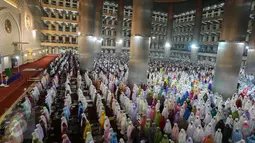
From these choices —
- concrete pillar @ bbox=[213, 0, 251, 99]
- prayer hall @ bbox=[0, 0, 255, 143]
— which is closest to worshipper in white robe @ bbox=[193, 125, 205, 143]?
prayer hall @ bbox=[0, 0, 255, 143]

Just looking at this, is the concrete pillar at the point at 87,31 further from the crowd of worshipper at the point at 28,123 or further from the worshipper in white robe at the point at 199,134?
the worshipper in white robe at the point at 199,134

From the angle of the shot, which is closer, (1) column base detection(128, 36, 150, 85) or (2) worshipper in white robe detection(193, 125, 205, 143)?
(2) worshipper in white robe detection(193, 125, 205, 143)

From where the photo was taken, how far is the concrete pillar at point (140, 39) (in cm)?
1162

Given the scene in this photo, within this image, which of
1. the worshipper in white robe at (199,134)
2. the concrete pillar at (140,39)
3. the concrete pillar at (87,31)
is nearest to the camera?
the worshipper in white robe at (199,134)

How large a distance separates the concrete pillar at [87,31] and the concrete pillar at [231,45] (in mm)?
12166

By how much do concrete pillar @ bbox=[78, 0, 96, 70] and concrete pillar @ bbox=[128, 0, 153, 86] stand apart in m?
6.56

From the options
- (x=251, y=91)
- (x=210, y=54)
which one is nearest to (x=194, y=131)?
(x=251, y=91)

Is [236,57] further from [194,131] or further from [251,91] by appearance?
[194,131]

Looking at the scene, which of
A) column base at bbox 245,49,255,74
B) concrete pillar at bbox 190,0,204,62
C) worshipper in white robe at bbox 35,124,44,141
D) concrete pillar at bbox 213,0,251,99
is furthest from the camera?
concrete pillar at bbox 190,0,204,62

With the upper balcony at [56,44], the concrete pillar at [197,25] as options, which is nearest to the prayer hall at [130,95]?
the concrete pillar at [197,25]

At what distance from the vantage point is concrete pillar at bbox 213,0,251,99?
33.9ft

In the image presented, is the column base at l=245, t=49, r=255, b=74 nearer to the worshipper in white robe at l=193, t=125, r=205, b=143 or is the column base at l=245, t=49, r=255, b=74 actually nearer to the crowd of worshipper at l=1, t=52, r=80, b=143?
the worshipper in white robe at l=193, t=125, r=205, b=143

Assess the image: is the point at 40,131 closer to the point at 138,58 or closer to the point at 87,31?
the point at 138,58

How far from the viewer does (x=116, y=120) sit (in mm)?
7059
